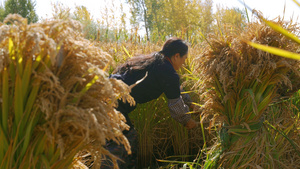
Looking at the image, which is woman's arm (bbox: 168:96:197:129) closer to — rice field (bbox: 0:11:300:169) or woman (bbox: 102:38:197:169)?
woman (bbox: 102:38:197:169)

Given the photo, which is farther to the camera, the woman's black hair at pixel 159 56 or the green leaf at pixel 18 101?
the woman's black hair at pixel 159 56

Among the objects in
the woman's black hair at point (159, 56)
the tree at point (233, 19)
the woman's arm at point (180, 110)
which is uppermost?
the tree at point (233, 19)

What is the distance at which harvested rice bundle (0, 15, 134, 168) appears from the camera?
3.10ft

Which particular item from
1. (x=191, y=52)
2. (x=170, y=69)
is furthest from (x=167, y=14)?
(x=170, y=69)

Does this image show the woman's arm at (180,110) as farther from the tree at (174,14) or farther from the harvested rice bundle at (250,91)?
the tree at (174,14)

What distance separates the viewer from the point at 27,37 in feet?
3.12

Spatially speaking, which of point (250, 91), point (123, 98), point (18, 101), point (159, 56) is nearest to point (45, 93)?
point (18, 101)

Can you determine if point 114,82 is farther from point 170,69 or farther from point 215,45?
point 170,69

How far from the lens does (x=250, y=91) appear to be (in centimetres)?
187

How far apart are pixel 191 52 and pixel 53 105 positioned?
3175 mm

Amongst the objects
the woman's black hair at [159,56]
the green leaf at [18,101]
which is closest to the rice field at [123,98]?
the green leaf at [18,101]

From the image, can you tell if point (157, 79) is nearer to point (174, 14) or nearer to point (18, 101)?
point (18, 101)

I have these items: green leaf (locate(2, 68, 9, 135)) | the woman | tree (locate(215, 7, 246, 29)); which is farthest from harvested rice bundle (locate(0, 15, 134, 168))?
the woman

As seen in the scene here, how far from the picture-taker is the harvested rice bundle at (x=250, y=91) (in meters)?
1.90
